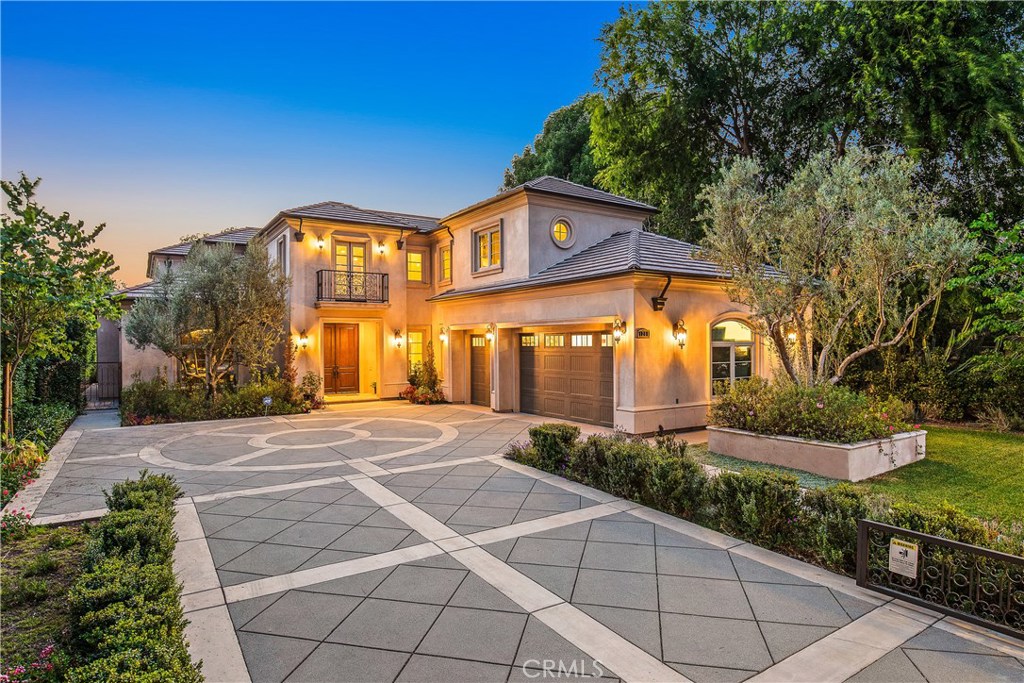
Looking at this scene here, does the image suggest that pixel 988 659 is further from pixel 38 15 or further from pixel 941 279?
pixel 38 15

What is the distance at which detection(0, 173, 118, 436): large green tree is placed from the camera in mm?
7047

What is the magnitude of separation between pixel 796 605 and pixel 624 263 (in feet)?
29.3

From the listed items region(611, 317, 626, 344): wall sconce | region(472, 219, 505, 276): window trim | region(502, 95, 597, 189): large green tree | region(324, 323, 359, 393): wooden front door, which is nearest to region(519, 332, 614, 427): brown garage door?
region(611, 317, 626, 344): wall sconce

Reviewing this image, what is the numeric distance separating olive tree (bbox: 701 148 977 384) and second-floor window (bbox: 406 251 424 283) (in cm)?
1255

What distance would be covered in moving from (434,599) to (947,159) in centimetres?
1984

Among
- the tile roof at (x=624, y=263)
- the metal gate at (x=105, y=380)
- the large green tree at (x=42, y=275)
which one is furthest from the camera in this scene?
the metal gate at (x=105, y=380)

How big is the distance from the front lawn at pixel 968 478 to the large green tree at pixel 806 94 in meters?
7.95

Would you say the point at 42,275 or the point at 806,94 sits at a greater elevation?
the point at 806,94

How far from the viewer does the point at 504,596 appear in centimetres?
452

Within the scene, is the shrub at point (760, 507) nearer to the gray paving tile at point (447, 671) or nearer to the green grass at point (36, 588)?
the gray paving tile at point (447, 671)

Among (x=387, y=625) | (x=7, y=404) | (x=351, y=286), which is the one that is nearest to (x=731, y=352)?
(x=387, y=625)

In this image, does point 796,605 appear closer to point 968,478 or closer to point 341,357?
point 968,478

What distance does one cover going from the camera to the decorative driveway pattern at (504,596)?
357cm

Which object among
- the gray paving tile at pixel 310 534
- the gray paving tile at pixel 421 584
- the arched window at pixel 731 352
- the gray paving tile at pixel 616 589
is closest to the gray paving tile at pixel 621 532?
the gray paving tile at pixel 616 589
